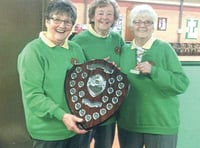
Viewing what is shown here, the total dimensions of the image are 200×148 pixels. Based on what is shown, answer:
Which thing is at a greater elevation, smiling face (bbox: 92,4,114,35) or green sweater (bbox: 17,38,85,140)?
smiling face (bbox: 92,4,114,35)

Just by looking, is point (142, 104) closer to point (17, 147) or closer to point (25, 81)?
point (25, 81)

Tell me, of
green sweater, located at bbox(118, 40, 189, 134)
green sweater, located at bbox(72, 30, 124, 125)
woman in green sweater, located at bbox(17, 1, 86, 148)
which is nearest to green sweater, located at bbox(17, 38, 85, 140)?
woman in green sweater, located at bbox(17, 1, 86, 148)

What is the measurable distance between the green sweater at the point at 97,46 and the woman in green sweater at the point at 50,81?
20 cm

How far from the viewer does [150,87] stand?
1.71m

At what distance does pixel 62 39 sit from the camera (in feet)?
5.06

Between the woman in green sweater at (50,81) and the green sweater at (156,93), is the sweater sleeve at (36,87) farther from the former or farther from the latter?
the green sweater at (156,93)

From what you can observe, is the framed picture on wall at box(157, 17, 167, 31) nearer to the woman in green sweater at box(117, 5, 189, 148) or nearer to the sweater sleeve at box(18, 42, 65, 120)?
the woman in green sweater at box(117, 5, 189, 148)

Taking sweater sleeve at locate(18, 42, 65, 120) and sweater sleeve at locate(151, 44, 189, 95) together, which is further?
sweater sleeve at locate(151, 44, 189, 95)

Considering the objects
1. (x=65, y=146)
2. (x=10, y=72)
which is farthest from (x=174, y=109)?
(x=10, y=72)

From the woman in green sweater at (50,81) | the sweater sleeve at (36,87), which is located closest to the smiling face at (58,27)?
the woman in green sweater at (50,81)

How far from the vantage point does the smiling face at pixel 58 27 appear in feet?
4.98

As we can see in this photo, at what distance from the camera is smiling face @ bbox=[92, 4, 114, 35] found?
5.69 feet

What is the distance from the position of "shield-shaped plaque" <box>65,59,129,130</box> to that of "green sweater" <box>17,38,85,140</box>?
43 mm

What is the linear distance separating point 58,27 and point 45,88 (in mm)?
267
